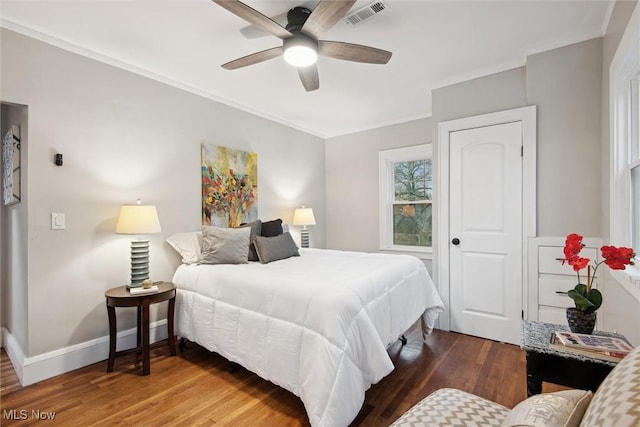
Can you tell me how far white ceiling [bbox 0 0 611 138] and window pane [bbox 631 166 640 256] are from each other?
47.2 inches

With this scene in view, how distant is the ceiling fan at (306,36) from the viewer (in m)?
1.62

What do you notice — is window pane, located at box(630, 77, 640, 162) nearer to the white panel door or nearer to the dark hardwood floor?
the white panel door

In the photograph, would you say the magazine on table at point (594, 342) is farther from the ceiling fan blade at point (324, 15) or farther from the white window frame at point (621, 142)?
the ceiling fan blade at point (324, 15)

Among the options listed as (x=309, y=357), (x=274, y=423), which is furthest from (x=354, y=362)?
(x=274, y=423)

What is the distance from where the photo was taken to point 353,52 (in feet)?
6.72

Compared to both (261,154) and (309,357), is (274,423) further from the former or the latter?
(261,154)

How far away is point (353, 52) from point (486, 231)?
2.06 metres

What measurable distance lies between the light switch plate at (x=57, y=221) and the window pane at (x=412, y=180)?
3.81 m

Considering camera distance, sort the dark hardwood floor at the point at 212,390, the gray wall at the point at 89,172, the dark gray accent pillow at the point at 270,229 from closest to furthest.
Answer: the dark hardwood floor at the point at 212,390 → the gray wall at the point at 89,172 → the dark gray accent pillow at the point at 270,229

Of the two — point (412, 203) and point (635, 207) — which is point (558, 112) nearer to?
point (635, 207)

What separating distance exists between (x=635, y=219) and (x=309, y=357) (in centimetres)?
198

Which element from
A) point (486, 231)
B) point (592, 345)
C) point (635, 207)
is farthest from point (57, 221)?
point (635, 207)

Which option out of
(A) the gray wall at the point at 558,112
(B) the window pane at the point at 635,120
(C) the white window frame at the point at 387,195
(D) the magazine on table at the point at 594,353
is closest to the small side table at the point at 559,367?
(D) the magazine on table at the point at 594,353

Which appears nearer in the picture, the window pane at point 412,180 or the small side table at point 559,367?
the small side table at point 559,367
